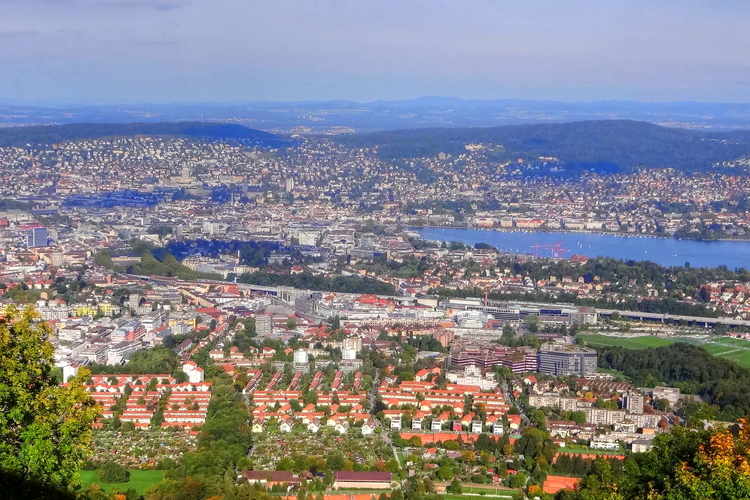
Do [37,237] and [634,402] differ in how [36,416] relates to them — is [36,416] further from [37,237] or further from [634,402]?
[37,237]

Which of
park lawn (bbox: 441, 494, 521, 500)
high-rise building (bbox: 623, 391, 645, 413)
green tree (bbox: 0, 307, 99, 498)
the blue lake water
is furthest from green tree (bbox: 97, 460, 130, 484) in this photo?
the blue lake water

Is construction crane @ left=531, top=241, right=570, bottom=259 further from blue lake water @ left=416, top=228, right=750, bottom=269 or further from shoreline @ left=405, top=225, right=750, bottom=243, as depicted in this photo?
shoreline @ left=405, top=225, right=750, bottom=243

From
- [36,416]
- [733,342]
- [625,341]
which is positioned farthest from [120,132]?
[36,416]

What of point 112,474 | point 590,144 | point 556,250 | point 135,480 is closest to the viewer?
point 112,474

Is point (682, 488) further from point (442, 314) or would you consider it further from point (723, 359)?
point (442, 314)

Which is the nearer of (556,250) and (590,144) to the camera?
(556,250)

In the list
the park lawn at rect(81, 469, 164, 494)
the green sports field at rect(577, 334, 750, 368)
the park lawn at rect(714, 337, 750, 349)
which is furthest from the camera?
the park lawn at rect(714, 337, 750, 349)
